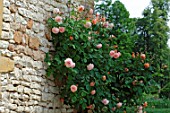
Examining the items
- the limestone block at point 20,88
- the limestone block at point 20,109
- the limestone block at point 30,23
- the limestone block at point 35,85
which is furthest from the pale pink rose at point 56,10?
the limestone block at point 20,109

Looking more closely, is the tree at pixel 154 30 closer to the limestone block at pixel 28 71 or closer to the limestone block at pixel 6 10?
the limestone block at pixel 28 71

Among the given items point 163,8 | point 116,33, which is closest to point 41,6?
point 116,33

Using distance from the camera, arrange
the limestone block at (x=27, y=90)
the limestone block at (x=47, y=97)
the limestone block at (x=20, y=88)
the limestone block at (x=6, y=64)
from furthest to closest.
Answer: the limestone block at (x=47, y=97) < the limestone block at (x=27, y=90) < the limestone block at (x=20, y=88) < the limestone block at (x=6, y=64)

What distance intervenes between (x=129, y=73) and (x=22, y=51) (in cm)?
178

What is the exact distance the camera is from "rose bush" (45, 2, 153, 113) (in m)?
3.85

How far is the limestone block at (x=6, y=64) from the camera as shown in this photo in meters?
3.14

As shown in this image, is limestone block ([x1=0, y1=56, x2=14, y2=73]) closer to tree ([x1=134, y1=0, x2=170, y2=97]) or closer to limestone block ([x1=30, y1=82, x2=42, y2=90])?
limestone block ([x1=30, y1=82, x2=42, y2=90])

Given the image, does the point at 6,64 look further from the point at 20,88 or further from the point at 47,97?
the point at 47,97

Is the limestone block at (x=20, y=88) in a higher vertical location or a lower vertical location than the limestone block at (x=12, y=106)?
higher

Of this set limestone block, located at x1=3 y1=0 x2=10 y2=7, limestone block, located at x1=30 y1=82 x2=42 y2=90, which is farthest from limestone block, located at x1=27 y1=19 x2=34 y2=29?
limestone block, located at x1=30 y1=82 x2=42 y2=90

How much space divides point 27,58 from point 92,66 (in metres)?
0.84

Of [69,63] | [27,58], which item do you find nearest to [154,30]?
[69,63]

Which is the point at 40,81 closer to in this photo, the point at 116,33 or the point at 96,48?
the point at 96,48

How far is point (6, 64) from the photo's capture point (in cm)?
318
